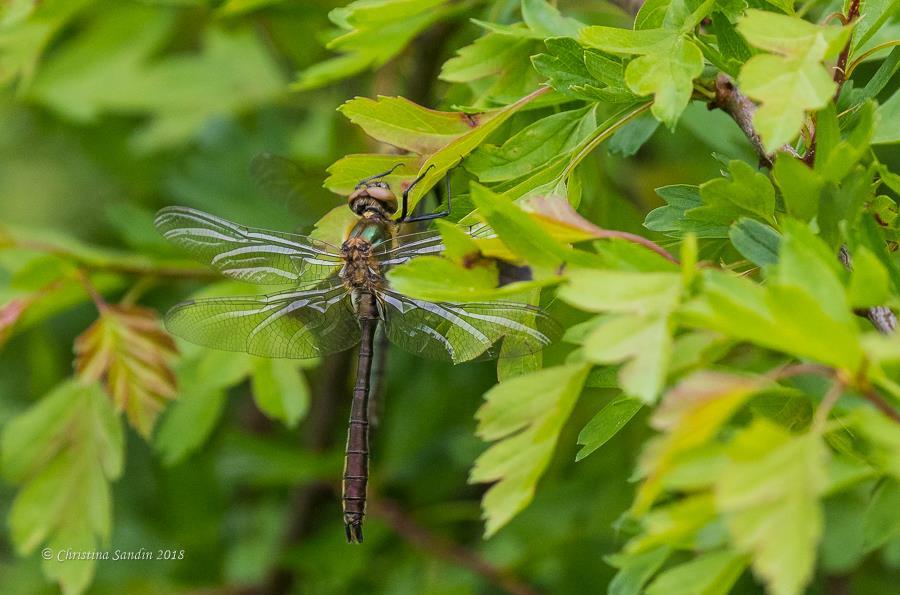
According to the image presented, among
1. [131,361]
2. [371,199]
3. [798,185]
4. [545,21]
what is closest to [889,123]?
[798,185]

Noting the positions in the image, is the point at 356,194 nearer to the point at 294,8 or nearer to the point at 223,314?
the point at 223,314

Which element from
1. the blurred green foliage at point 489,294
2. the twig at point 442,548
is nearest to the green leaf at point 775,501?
the blurred green foliage at point 489,294

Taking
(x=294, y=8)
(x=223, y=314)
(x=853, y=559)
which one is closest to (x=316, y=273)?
(x=223, y=314)

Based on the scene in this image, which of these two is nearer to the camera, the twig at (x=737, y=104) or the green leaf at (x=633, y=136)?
the twig at (x=737, y=104)

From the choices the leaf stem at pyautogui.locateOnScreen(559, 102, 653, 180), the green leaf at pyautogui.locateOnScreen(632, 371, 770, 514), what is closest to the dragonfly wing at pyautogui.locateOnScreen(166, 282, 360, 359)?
the leaf stem at pyautogui.locateOnScreen(559, 102, 653, 180)

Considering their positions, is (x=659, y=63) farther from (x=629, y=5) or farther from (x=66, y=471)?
(x=66, y=471)

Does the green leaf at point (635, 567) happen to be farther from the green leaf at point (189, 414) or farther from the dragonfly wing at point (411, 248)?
the green leaf at point (189, 414)
